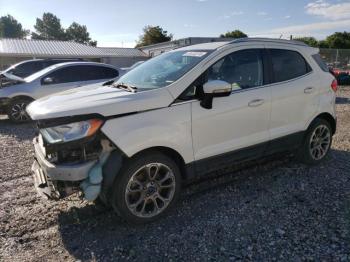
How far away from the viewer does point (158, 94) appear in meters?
3.34

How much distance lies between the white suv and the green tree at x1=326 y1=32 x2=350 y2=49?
52030mm

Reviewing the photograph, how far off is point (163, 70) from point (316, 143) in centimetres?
281

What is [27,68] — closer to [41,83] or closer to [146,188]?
[41,83]

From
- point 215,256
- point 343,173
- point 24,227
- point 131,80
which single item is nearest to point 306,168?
point 343,173

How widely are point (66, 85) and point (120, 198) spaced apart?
7.06 metres

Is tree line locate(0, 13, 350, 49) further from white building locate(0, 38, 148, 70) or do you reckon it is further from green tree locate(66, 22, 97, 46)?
white building locate(0, 38, 148, 70)

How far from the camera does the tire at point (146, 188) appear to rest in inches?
127

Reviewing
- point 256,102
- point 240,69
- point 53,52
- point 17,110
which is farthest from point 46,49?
point 256,102

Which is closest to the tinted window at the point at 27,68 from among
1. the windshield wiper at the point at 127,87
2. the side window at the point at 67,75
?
the side window at the point at 67,75

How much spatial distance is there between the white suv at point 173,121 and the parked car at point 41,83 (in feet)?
18.4

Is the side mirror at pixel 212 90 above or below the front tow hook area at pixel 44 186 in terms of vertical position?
above

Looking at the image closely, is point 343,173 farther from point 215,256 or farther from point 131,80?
point 131,80

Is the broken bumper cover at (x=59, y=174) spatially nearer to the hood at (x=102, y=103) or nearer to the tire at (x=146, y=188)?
the tire at (x=146, y=188)

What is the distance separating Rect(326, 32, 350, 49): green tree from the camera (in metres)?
49.3
